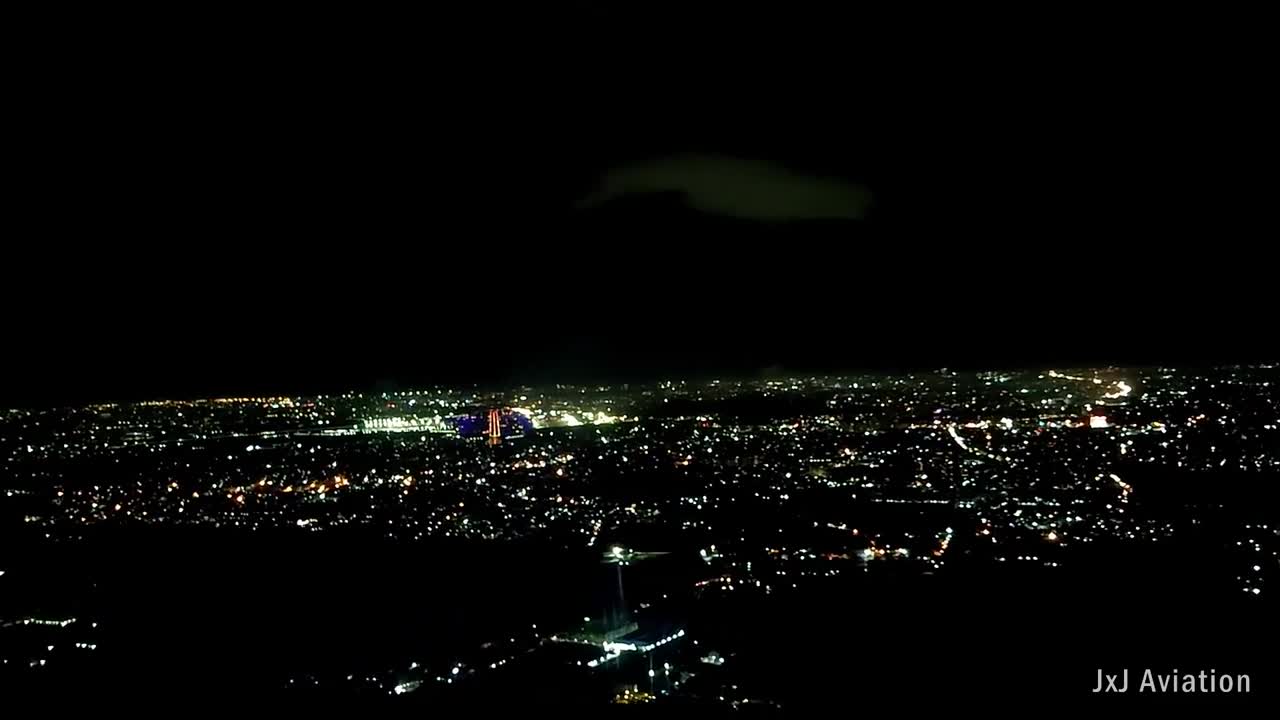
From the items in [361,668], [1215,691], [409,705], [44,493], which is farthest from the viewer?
[44,493]

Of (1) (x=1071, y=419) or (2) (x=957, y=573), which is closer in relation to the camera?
(2) (x=957, y=573)

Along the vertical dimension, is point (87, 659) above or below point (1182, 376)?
below

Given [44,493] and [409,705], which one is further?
[44,493]

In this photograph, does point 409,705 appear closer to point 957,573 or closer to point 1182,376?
point 957,573

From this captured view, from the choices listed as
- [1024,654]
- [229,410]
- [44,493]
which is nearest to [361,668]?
[1024,654]

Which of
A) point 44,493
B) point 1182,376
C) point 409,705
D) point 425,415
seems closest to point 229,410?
point 425,415

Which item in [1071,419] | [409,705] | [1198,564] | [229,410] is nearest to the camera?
[409,705]

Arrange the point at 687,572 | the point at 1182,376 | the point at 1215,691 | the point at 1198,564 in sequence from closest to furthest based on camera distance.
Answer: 1. the point at 1215,691
2. the point at 1198,564
3. the point at 687,572
4. the point at 1182,376

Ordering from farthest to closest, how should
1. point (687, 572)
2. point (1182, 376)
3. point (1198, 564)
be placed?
point (1182, 376)
point (687, 572)
point (1198, 564)

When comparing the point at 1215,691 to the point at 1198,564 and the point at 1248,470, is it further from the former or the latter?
the point at 1248,470
